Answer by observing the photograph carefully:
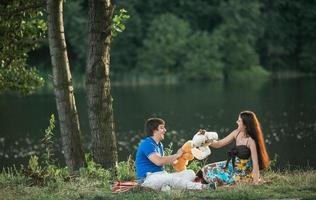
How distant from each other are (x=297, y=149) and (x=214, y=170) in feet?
41.3

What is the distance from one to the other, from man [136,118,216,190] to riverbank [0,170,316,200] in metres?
0.29

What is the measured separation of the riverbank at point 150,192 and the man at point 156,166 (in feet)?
0.96

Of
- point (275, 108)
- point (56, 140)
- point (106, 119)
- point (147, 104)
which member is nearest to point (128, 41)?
point (147, 104)

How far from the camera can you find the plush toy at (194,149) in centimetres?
969

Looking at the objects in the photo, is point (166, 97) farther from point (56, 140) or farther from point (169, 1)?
point (169, 1)

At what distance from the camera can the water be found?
Result: 2267cm

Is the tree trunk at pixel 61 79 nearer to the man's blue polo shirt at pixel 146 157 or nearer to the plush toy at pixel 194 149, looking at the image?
the man's blue polo shirt at pixel 146 157

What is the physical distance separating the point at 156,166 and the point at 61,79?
254cm

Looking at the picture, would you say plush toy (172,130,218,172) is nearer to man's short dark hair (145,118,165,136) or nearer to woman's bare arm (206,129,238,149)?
woman's bare arm (206,129,238,149)

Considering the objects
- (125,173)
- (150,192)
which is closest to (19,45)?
(125,173)

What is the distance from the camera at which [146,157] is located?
956 cm

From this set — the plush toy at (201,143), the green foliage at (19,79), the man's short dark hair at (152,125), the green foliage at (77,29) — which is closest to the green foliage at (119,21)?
the man's short dark hair at (152,125)

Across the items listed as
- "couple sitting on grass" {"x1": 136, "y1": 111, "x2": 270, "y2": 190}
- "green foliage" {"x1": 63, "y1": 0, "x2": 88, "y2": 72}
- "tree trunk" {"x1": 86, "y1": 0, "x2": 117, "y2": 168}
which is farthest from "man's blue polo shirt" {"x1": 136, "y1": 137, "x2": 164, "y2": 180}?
"green foliage" {"x1": 63, "y1": 0, "x2": 88, "y2": 72}

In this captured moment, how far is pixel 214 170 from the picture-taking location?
9664 millimetres
